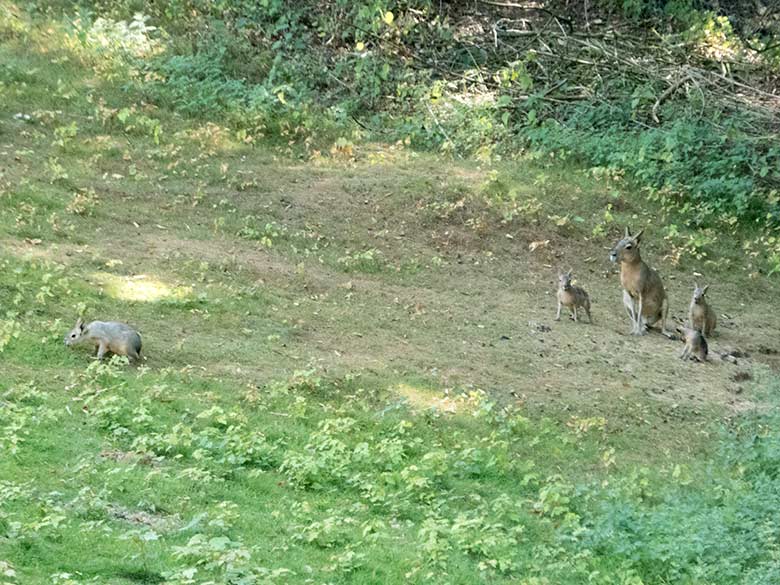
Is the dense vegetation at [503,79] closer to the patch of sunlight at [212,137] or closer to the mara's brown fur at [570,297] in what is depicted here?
the patch of sunlight at [212,137]

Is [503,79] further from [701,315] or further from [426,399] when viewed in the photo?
[426,399]

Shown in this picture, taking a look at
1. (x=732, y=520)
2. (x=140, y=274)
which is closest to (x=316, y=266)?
(x=140, y=274)

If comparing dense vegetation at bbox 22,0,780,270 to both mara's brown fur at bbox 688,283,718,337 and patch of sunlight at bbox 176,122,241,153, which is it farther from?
mara's brown fur at bbox 688,283,718,337

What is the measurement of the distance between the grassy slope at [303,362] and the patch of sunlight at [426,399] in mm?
24

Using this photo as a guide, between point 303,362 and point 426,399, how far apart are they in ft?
3.94

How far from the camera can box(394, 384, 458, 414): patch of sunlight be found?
927 cm

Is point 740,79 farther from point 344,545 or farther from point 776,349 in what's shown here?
point 344,545

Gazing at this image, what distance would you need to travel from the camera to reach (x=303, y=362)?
9852 mm

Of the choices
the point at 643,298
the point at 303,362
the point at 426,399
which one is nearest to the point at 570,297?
the point at 643,298

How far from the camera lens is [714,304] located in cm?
1394

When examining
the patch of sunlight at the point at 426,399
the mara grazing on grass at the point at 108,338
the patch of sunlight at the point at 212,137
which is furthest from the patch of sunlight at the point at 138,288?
the patch of sunlight at the point at 212,137

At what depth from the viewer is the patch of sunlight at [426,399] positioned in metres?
9.27

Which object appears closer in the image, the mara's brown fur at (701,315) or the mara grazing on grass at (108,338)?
the mara grazing on grass at (108,338)

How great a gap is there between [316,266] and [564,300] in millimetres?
2857
